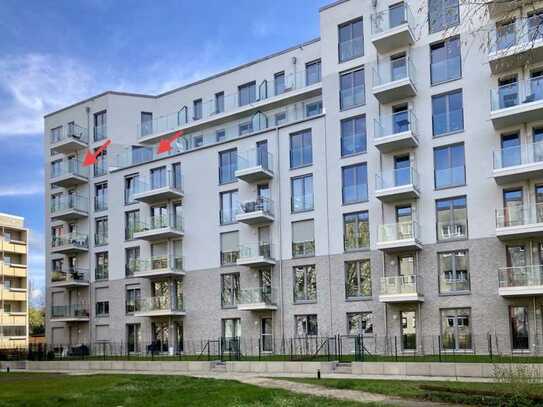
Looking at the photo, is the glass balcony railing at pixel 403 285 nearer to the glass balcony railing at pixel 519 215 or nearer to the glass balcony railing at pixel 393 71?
the glass balcony railing at pixel 519 215

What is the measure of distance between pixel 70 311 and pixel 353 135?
Answer: 24.9m

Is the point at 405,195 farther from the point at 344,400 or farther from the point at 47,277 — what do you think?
the point at 47,277

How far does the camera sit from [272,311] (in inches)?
1459

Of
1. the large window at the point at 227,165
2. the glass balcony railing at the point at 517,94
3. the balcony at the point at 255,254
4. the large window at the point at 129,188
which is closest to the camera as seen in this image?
the glass balcony railing at the point at 517,94

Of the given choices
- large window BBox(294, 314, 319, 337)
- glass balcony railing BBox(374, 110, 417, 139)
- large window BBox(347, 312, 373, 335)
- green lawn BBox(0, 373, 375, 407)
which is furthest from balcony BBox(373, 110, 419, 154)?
green lawn BBox(0, 373, 375, 407)

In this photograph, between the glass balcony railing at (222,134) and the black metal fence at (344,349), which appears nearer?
the black metal fence at (344,349)

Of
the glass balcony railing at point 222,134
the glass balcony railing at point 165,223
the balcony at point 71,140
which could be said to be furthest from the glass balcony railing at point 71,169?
the glass balcony railing at point 165,223

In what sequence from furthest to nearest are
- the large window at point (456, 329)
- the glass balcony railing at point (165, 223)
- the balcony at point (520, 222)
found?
the glass balcony railing at point (165, 223) < the large window at point (456, 329) < the balcony at point (520, 222)

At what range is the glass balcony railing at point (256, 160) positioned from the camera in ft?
126

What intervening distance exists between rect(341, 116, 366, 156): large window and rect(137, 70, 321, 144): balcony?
185 inches

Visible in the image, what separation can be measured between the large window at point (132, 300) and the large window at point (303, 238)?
12.7 metres

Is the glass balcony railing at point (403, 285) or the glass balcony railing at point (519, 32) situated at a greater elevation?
the glass balcony railing at point (519, 32)

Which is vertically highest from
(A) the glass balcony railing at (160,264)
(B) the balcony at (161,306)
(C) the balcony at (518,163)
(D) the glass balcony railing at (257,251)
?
(C) the balcony at (518,163)

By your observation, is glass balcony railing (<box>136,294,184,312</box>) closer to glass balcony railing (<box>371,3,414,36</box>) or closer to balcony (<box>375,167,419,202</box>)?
balcony (<box>375,167,419,202</box>)
